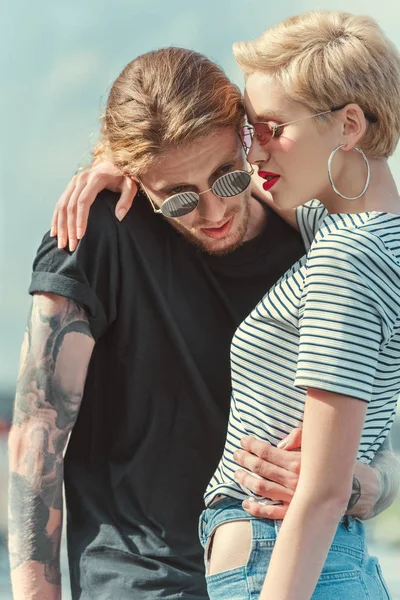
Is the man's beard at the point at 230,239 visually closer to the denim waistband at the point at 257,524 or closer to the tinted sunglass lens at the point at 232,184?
the tinted sunglass lens at the point at 232,184

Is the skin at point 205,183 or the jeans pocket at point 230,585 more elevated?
the skin at point 205,183

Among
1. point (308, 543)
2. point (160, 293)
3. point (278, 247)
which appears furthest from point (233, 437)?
point (278, 247)

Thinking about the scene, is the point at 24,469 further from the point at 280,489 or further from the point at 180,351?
the point at 280,489

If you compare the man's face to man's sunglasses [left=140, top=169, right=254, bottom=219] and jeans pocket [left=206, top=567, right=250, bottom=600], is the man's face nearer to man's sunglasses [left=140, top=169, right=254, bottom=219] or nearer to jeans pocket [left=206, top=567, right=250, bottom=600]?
man's sunglasses [left=140, top=169, right=254, bottom=219]

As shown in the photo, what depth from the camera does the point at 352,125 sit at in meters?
2.17

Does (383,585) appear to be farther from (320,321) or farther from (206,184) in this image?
(206,184)

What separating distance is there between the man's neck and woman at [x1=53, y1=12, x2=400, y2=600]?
499mm

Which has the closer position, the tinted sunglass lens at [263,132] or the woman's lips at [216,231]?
the tinted sunglass lens at [263,132]

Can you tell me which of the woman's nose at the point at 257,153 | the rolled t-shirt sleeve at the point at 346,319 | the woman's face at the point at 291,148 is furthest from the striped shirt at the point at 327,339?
the woman's nose at the point at 257,153

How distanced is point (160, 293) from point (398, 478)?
88cm

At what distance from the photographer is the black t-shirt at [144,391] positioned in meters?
2.55

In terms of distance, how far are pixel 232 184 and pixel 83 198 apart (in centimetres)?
42

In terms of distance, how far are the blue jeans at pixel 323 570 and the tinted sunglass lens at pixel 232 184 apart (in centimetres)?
87

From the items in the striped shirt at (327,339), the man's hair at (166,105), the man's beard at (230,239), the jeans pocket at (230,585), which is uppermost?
the man's hair at (166,105)
